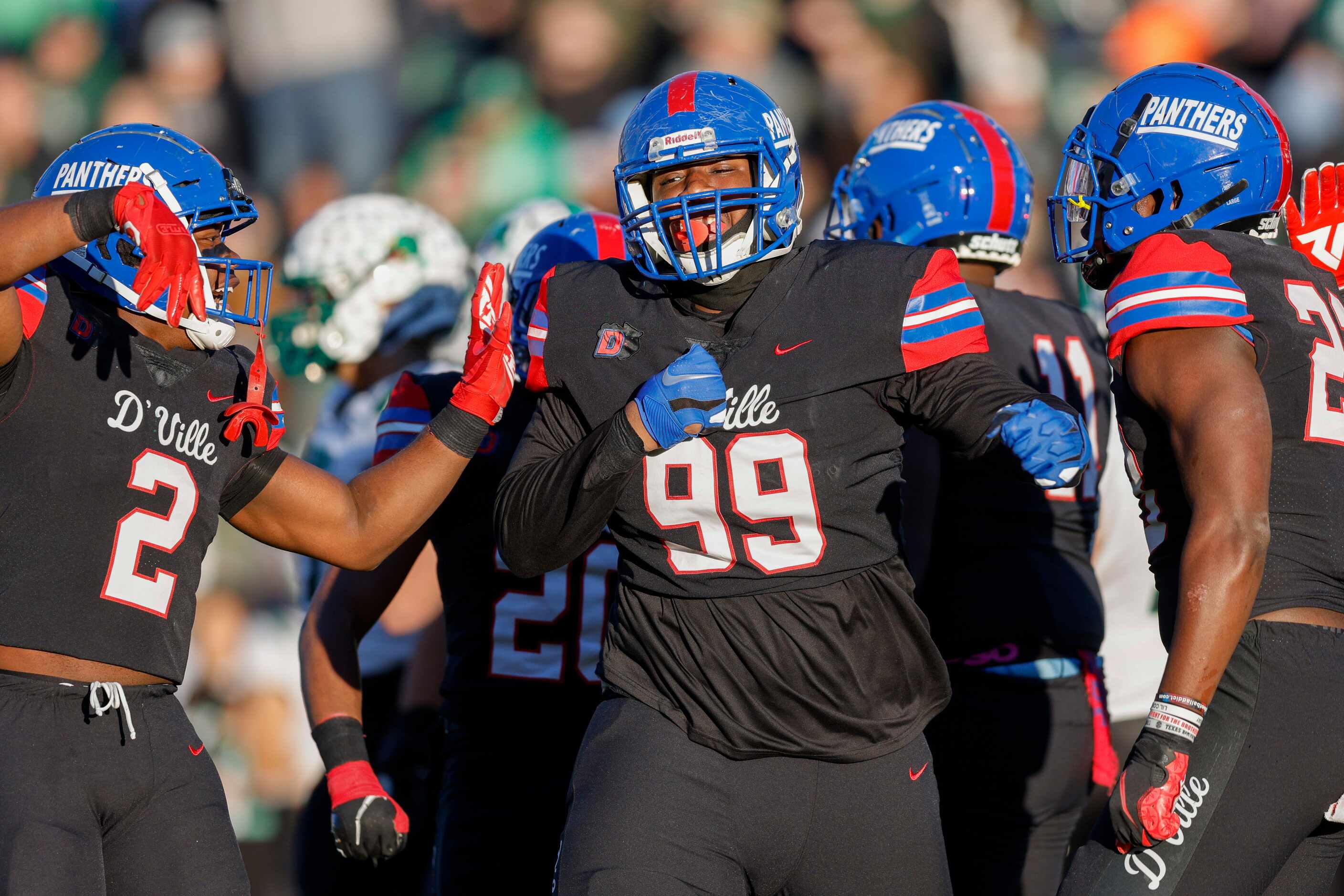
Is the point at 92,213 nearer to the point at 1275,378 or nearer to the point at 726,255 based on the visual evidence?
the point at 726,255

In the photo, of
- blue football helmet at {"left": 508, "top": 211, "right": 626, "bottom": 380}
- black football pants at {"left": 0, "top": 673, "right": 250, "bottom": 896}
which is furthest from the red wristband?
blue football helmet at {"left": 508, "top": 211, "right": 626, "bottom": 380}

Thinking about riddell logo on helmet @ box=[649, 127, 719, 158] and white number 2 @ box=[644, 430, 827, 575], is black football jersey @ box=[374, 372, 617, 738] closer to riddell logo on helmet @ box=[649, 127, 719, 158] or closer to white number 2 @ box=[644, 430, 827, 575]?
white number 2 @ box=[644, 430, 827, 575]

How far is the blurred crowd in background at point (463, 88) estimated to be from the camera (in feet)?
19.7

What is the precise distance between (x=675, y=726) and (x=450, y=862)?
108 cm

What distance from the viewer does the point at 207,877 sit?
8.14 feet

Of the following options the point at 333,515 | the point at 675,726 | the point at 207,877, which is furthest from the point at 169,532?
the point at 675,726

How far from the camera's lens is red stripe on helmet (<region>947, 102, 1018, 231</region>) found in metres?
3.67

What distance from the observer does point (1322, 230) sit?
320cm

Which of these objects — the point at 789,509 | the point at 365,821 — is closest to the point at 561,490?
the point at 789,509

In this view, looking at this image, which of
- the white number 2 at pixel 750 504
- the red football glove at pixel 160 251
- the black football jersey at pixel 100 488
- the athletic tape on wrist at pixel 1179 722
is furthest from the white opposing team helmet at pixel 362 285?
the athletic tape on wrist at pixel 1179 722

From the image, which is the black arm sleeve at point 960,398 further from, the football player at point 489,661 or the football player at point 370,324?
the football player at point 370,324

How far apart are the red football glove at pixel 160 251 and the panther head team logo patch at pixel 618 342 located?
0.73m

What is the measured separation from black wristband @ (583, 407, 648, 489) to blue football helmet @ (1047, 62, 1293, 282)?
115cm

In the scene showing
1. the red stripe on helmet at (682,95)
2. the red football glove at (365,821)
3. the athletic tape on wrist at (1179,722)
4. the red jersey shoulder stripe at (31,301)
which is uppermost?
the red stripe on helmet at (682,95)
